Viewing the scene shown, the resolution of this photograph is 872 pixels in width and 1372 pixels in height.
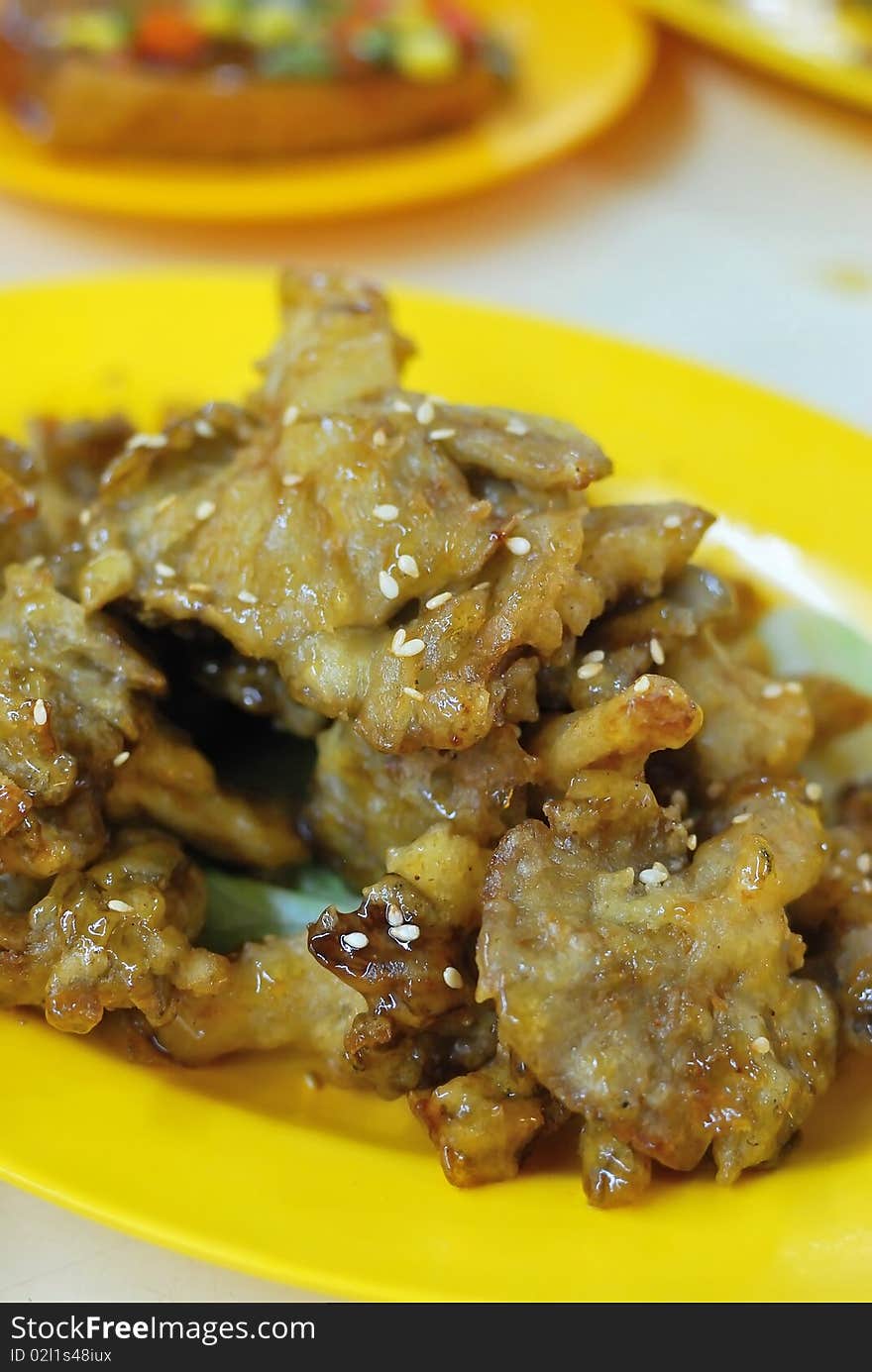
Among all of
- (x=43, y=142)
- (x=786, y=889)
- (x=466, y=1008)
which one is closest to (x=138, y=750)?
(x=466, y=1008)

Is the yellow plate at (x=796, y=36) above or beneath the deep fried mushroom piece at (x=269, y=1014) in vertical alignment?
above

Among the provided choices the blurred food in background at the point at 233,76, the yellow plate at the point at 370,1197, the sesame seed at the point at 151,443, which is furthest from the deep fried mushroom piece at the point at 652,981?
the blurred food in background at the point at 233,76

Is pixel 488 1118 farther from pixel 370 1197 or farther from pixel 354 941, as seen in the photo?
pixel 354 941

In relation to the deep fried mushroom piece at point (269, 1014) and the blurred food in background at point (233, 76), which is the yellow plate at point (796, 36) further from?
the deep fried mushroom piece at point (269, 1014)

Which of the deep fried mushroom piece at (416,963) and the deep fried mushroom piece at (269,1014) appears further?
the deep fried mushroom piece at (269,1014)

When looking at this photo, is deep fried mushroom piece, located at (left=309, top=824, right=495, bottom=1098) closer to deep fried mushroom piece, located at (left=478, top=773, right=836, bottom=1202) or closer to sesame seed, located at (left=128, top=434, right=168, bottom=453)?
deep fried mushroom piece, located at (left=478, top=773, right=836, bottom=1202)

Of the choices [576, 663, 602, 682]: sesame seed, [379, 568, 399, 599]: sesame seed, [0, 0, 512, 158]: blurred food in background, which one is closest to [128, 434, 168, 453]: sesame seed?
[379, 568, 399, 599]: sesame seed
